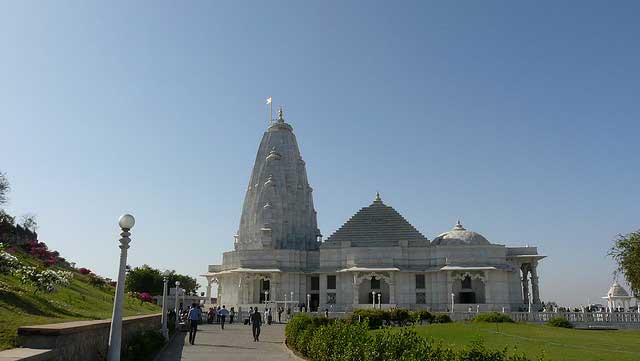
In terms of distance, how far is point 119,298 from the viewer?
38.9 feet

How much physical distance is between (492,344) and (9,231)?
44780mm

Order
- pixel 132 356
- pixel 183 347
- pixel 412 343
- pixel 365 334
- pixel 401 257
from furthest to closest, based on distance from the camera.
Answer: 1. pixel 401 257
2. pixel 183 347
3. pixel 132 356
4. pixel 365 334
5. pixel 412 343

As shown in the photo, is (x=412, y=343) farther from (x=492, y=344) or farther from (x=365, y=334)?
(x=492, y=344)

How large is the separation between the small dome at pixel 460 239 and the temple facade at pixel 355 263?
0.34ft

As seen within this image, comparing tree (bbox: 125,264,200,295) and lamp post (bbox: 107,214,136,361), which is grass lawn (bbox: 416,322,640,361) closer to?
lamp post (bbox: 107,214,136,361)

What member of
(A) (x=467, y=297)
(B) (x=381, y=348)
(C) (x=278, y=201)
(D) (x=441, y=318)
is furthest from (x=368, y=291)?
(B) (x=381, y=348)

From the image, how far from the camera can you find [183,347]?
20.5 m

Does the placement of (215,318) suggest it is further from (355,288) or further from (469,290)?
(469,290)

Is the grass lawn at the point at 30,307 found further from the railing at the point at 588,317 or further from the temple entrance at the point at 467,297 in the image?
the temple entrance at the point at 467,297

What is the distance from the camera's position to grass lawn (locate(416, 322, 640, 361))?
17.2 meters

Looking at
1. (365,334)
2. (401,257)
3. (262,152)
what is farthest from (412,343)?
(262,152)

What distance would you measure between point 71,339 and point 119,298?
1.77 m

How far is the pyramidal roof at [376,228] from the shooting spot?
60.2 meters

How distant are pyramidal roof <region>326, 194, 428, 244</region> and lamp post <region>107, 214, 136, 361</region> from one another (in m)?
49.1
